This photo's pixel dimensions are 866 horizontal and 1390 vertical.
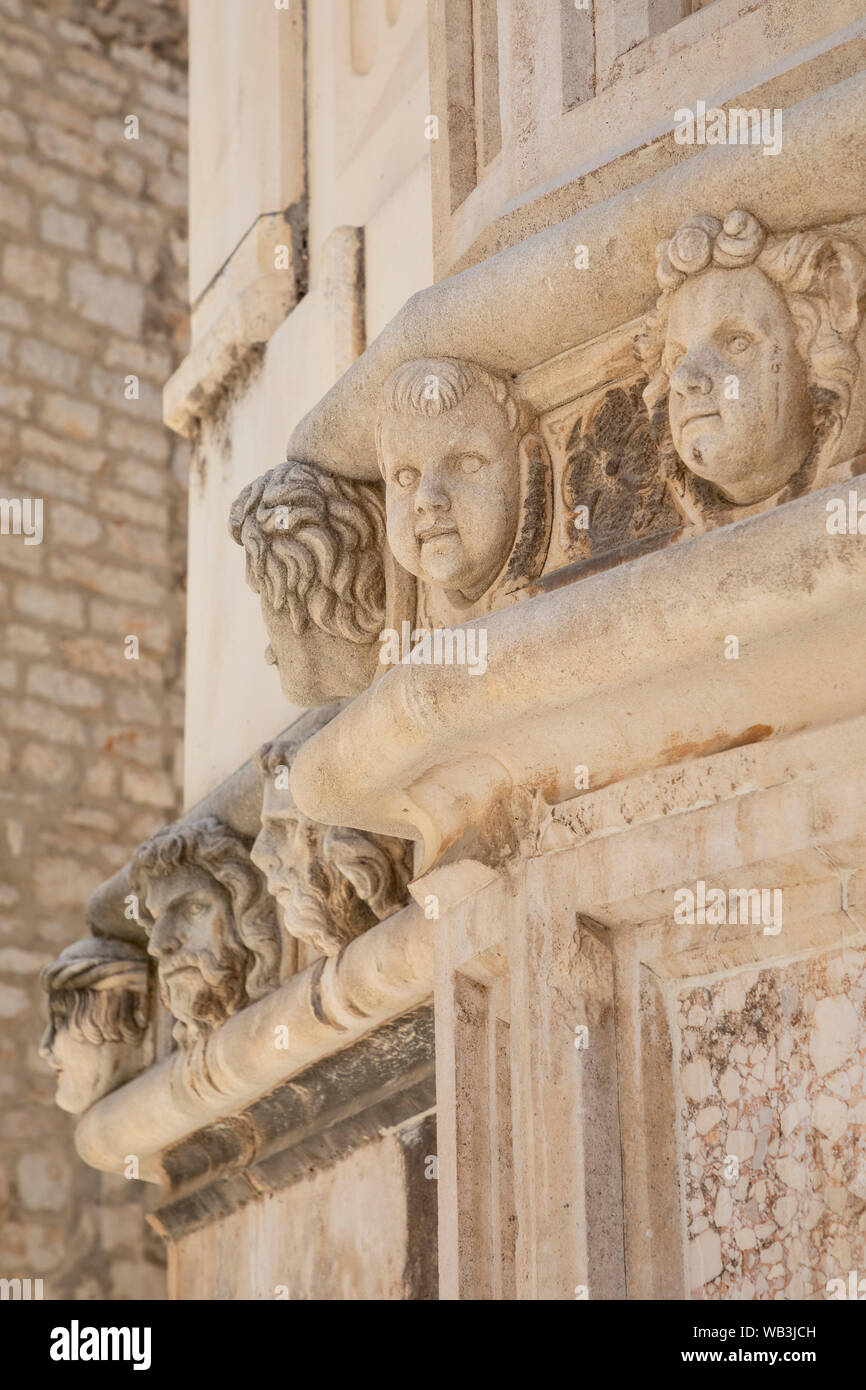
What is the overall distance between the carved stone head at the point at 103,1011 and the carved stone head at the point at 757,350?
230 centimetres

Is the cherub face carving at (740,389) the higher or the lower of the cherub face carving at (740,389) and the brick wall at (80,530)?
the lower

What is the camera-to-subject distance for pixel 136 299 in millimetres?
7980

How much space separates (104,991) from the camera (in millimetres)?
4230

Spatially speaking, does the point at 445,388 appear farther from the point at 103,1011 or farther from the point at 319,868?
the point at 103,1011

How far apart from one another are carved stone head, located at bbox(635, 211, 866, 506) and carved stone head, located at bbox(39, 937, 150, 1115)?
2.30 metres

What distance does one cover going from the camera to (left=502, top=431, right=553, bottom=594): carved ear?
2.49 meters

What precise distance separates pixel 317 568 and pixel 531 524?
46 centimetres

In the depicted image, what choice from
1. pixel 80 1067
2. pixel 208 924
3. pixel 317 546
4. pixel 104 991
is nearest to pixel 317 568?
pixel 317 546

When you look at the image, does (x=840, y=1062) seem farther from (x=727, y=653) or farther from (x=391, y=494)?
(x=391, y=494)

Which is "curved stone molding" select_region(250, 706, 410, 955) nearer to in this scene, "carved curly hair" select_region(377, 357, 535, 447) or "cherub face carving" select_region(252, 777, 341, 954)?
"cherub face carving" select_region(252, 777, 341, 954)

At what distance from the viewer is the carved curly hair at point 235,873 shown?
3.67 meters

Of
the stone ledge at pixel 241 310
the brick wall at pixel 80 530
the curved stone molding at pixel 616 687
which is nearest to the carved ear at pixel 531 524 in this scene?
the curved stone molding at pixel 616 687

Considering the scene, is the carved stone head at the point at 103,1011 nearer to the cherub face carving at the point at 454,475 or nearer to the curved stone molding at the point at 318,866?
the curved stone molding at the point at 318,866
